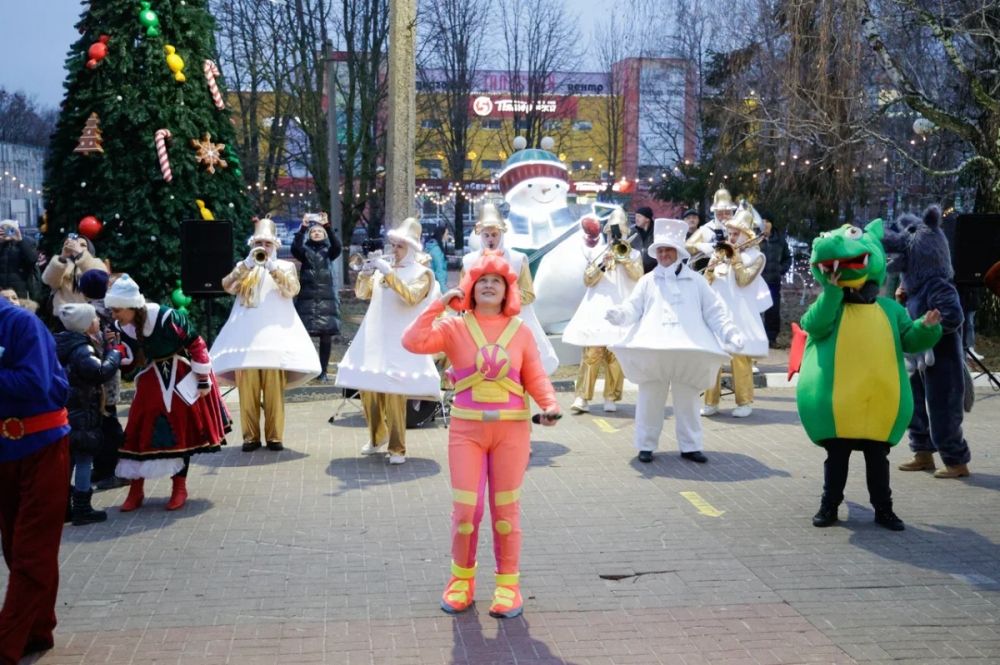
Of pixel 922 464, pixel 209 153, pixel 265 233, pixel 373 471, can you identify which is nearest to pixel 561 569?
pixel 373 471

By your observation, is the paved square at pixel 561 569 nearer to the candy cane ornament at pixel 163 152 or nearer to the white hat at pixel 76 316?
the white hat at pixel 76 316

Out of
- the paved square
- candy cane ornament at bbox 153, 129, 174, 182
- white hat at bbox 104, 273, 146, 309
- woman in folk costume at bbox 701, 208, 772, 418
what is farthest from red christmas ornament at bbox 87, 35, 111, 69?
woman in folk costume at bbox 701, 208, 772, 418

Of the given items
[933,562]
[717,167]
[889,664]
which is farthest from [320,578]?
[717,167]

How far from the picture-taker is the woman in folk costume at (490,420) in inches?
240

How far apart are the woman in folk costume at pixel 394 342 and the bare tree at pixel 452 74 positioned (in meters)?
27.1

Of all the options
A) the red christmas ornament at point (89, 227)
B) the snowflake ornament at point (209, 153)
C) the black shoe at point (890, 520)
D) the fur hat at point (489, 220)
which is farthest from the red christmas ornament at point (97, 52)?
the black shoe at point (890, 520)

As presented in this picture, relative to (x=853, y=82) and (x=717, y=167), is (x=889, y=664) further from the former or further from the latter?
(x=717, y=167)

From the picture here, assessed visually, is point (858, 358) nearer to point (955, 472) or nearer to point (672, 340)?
point (672, 340)

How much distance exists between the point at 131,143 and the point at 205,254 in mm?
2387

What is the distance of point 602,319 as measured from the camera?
11898mm

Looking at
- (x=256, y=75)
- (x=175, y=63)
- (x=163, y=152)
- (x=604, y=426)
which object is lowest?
(x=604, y=426)

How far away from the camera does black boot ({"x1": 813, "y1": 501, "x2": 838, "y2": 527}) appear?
780 cm

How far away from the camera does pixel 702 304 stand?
31.7 ft

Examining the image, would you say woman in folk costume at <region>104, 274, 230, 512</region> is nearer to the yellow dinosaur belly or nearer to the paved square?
the paved square
